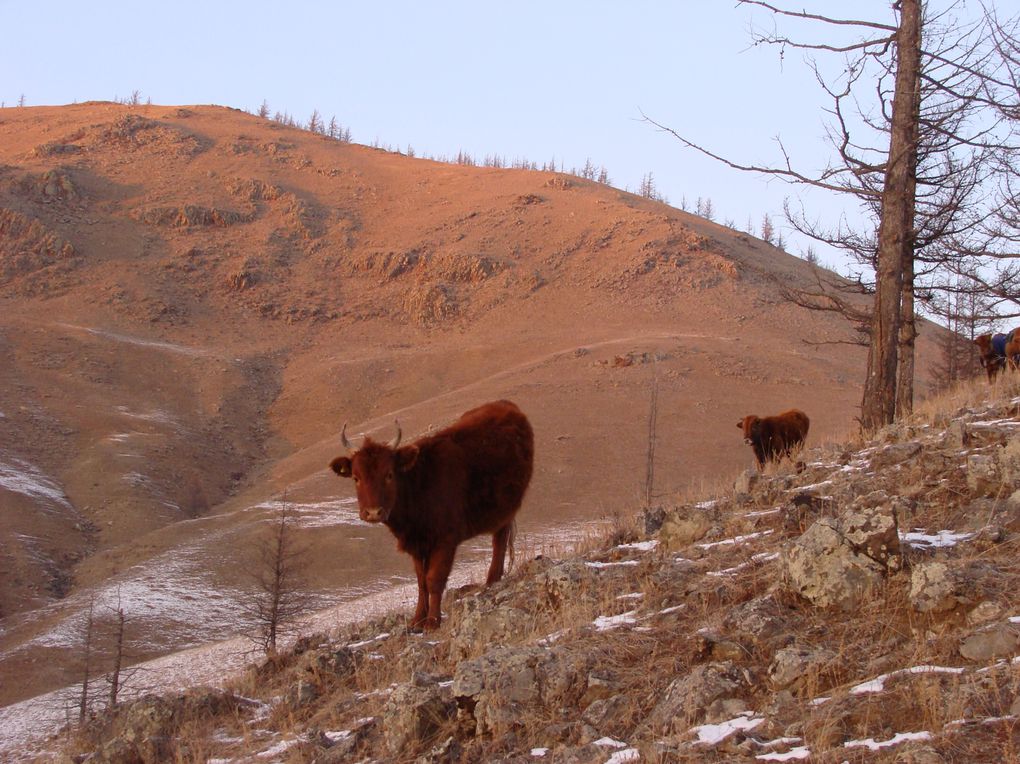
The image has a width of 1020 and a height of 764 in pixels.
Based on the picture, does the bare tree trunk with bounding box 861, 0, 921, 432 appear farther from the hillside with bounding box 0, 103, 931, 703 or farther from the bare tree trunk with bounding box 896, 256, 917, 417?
the hillside with bounding box 0, 103, 931, 703

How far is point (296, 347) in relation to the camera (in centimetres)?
5841

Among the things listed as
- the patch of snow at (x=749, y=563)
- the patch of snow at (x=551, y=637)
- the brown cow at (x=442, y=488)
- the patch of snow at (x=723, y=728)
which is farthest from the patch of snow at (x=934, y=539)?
the brown cow at (x=442, y=488)

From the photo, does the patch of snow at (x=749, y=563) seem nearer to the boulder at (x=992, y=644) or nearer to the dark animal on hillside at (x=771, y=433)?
the boulder at (x=992, y=644)

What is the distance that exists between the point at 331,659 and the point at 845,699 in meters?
4.58

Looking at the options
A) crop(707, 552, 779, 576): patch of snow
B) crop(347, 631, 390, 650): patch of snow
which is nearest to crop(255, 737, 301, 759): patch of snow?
crop(347, 631, 390, 650): patch of snow

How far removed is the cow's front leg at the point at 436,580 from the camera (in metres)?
9.08

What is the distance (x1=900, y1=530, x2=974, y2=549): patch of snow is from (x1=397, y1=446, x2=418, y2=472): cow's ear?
16.5 ft

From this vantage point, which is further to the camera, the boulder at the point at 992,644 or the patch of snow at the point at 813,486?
the patch of snow at the point at 813,486

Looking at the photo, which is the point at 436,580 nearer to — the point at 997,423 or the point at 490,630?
the point at 490,630

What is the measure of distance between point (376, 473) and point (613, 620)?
12.2 ft

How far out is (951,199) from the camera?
15.8m

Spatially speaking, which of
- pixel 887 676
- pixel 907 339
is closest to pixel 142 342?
pixel 907 339

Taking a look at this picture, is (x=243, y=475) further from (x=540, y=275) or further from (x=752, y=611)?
(x=752, y=611)

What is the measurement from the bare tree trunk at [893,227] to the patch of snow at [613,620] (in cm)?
747
